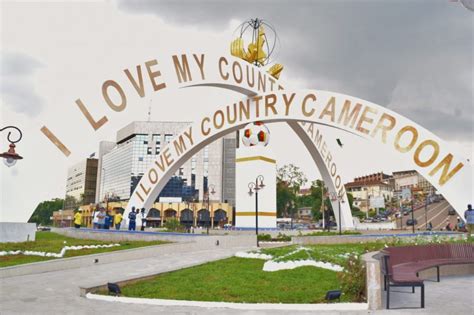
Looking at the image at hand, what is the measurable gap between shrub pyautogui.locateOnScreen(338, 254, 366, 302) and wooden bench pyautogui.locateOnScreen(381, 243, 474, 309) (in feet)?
1.48

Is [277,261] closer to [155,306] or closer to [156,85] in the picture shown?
[155,306]

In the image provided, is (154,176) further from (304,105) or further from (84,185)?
(84,185)

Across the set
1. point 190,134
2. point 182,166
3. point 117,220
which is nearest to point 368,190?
point 182,166

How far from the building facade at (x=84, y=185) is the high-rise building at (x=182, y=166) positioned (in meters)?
21.7

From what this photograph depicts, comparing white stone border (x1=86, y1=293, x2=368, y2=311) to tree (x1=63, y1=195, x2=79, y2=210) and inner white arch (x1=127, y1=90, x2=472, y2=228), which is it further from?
tree (x1=63, y1=195, x2=79, y2=210)

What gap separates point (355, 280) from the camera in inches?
281

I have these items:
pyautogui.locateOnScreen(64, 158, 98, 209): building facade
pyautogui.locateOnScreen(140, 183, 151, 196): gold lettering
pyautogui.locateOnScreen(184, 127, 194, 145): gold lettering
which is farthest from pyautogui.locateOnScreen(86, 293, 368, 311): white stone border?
pyautogui.locateOnScreen(64, 158, 98, 209): building facade

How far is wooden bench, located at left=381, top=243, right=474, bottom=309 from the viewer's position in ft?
24.5

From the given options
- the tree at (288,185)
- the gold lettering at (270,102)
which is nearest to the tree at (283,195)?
the tree at (288,185)

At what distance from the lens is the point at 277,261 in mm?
10789

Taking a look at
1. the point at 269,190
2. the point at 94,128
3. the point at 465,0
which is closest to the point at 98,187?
the point at 269,190

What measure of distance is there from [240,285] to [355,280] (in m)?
2.39

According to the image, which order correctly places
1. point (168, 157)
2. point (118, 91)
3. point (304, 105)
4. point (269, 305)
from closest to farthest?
point (269, 305) < point (118, 91) < point (304, 105) < point (168, 157)

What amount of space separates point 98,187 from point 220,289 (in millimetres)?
104683
